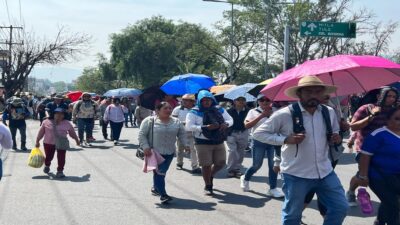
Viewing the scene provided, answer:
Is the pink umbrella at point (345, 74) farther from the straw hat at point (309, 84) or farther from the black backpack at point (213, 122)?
the black backpack at point (213, 122)

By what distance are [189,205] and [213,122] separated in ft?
4.34

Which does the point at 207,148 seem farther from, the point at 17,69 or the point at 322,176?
the point at 17,69

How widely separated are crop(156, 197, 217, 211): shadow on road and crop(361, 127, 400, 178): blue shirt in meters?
2.66

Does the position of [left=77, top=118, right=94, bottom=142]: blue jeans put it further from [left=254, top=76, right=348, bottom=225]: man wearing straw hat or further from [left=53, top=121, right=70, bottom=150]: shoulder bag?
[left=254, top=76, right=348, bottom=225]: man wearing straw hat

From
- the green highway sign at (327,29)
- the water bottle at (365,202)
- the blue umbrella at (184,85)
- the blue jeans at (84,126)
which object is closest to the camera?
the water bottle at (365,202)

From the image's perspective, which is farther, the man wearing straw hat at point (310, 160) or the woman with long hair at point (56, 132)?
the woman with long hair at point (56, 132)

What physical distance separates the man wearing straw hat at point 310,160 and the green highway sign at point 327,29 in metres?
13.1

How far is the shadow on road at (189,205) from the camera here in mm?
7059

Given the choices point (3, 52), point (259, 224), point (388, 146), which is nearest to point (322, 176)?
point (388, 146)

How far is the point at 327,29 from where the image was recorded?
56.4 feet

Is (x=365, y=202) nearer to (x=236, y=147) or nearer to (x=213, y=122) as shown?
(x=213, y=122)

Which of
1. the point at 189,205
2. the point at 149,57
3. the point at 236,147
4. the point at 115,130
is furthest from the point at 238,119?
the point at 149,57

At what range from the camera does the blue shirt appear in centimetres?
491

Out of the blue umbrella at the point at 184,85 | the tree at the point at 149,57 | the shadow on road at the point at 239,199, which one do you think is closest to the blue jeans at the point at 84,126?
the blue umbrella at the point at 184,85
